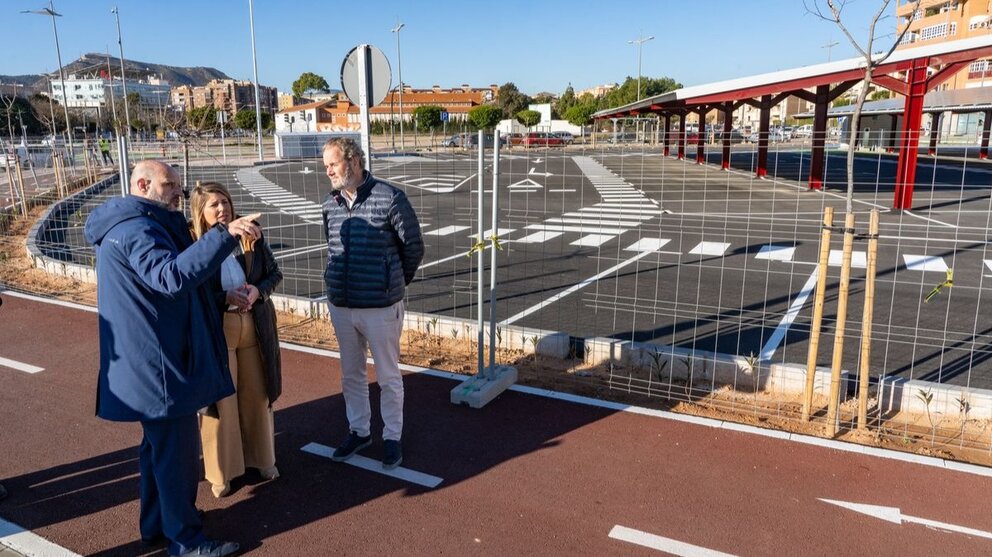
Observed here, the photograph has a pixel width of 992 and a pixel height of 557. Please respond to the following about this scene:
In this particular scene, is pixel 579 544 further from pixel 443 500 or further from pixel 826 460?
pixel 826 460

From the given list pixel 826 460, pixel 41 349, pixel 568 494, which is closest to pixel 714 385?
pixel 826 460

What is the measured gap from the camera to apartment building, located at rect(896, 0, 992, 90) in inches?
2212

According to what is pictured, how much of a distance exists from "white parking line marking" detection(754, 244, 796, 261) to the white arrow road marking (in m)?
7.97

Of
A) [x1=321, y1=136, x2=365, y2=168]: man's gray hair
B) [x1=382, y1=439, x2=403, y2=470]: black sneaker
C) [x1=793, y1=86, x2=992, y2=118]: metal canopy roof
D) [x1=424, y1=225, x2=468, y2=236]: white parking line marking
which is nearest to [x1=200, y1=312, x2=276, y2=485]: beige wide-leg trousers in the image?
[x1=382, y1=439, x2=403, y2=470]: black sneaker

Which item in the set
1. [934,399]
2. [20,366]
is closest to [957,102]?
[934,399]

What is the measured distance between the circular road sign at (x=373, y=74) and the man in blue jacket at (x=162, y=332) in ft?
8.81

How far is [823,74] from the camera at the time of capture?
20.7 metres

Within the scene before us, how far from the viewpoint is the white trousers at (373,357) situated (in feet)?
14.1

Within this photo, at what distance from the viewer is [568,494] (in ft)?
13.6

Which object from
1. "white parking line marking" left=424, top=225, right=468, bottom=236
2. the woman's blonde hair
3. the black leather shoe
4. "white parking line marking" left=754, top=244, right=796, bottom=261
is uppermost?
the woman's blonde hair

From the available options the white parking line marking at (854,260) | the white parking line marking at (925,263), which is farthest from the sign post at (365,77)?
the white parking line marking at (925,263)

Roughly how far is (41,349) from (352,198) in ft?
15.6

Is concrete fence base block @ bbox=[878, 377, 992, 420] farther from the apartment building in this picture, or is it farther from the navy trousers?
the apartment building

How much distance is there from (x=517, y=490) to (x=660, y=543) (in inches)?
36.7
